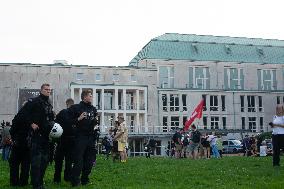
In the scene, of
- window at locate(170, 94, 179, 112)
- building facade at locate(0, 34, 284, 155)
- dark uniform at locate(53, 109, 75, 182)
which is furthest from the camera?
window at locate(170, 94, 179, 112)

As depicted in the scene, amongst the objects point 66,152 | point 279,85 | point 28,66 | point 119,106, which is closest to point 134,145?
point 119,106

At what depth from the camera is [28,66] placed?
69.4 metres

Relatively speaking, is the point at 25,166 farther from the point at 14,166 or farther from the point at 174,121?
the point at 174,121

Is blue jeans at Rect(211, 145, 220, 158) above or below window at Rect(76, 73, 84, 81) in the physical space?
below

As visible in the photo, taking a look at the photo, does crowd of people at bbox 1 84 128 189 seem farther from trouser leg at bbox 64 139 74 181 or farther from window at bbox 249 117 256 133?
window at bbox 249 117 256 133

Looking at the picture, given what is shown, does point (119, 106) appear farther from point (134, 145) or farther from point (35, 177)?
point (35, 177)

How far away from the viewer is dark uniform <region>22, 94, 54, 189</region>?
28.5 ft

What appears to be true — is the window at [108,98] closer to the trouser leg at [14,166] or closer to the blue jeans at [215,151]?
the blue jeans at [215,151]

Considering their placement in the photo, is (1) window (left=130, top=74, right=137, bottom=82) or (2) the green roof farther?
(2) the green roof

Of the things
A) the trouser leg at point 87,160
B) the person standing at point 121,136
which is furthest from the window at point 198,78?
the trouser leg at point 87,160

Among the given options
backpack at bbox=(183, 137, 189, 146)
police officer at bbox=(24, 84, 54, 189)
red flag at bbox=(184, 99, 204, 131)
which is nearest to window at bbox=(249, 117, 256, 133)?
red flag at bbox=(184, 99, 204, 131)

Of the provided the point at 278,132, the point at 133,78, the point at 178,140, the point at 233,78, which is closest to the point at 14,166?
the point at 278,132

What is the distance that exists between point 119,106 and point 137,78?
516 centimetres

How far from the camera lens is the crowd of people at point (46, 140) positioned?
8758 millimetres
